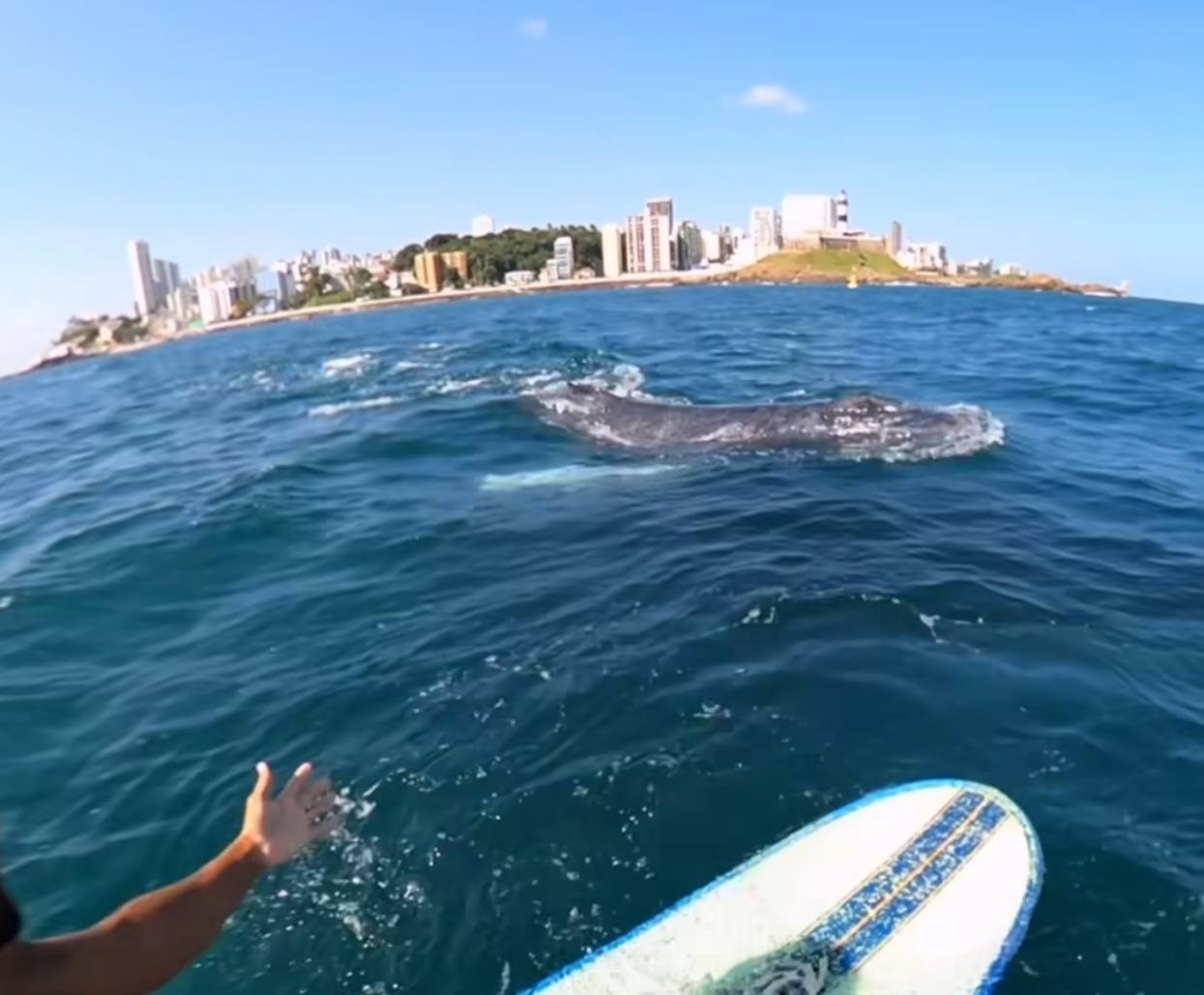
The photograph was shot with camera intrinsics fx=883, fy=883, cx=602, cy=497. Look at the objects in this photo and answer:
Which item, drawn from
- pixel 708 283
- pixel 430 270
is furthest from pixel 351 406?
pixel 430 270

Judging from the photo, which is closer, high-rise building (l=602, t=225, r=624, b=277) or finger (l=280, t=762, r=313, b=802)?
finger (l=280, t=762, r=313, b=802)

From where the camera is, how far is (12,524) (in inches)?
Answer: 674

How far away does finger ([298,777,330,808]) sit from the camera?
10.3ft

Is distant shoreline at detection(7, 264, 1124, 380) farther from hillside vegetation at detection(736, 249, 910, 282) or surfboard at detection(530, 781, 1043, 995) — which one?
surfboard at detection(530, 781, 1043, 995)

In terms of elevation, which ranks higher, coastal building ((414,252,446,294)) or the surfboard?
coastal building ((414,252,446,294))

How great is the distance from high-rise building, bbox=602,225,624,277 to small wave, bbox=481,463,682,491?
163m

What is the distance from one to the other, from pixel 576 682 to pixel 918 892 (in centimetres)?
363

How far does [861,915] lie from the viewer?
17.1 feet

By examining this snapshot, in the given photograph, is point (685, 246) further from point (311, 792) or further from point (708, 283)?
point (311, 792)

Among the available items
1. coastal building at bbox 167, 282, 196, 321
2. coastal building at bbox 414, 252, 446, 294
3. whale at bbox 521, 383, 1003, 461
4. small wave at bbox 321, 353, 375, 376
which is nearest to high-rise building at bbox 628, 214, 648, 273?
coastal building at bbox 414, 252, 446, 294

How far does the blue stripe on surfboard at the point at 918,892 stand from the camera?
16.4 ft

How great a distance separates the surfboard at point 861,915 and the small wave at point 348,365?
103 feet

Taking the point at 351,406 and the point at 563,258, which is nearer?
the point at 351,406

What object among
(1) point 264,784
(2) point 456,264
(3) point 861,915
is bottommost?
(3) point 861,915
